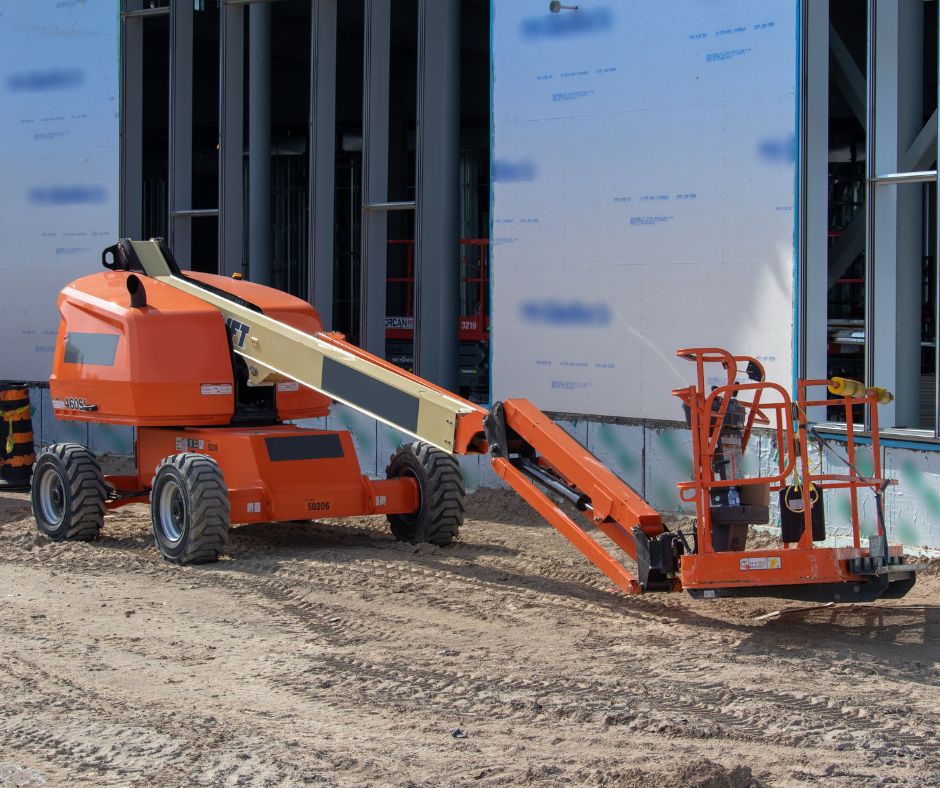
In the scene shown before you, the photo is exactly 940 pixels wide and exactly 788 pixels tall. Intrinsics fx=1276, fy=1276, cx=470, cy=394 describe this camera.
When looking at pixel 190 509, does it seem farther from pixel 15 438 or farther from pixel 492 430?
pixel 15 438

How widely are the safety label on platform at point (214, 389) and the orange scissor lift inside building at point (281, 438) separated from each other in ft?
0.04

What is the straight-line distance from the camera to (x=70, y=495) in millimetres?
10250

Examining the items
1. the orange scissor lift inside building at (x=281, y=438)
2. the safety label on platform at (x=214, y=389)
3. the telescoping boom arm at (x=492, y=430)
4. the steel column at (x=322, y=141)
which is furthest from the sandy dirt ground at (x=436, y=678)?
the steel column at (x=322, y=141)

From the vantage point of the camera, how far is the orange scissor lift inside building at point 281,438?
7410 mm

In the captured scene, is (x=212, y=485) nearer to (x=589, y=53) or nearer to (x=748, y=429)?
(x=748, y=429)

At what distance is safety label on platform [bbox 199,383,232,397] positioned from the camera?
32.7ft

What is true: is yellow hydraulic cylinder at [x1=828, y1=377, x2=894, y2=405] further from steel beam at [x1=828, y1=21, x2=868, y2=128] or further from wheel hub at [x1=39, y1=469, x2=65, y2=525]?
steel beam at [x1=828, y1=21, x2=868, y2=128]

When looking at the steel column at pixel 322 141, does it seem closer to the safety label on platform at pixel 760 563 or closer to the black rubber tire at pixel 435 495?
the black rubber tire at pixel 435 495

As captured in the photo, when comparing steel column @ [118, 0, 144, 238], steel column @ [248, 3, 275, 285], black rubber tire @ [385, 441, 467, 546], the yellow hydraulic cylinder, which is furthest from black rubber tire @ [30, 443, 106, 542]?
steel column @ [118, 0, 144, 238]

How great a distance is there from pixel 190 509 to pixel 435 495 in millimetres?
1966

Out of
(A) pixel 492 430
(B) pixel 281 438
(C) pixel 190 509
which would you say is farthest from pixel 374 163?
(A) pixel 492 430

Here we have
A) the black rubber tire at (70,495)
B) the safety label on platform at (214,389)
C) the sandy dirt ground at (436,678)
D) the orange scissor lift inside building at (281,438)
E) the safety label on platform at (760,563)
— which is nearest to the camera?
the sandy dirt ground at (436,678)

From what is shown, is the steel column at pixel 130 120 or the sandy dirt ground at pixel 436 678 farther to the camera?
the steel column at pixel 130 120

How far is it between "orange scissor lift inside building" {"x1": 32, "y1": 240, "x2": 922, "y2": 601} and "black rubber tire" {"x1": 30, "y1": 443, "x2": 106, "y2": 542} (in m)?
0.01
